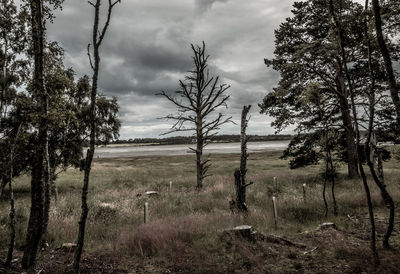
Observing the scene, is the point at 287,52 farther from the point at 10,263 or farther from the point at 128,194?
the point at 10,263

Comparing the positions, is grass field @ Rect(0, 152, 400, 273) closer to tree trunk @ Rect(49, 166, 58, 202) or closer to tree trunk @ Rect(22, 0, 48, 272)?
tree trunk @ Rect(22, 0, 48, 272)

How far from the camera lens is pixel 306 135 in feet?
55.9

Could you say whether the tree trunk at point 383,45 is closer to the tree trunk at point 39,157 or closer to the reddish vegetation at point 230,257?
the reddish vegetation at point 230,257

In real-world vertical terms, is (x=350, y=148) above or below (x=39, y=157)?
below

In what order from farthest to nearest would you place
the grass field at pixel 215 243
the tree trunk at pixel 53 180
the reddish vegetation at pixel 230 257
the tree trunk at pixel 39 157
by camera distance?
the tree trunk at pixel 53 180
the grass field at pixel 215 243
the reddish vegetation at pixel 230 257
the tree trunk at pixel 39 157

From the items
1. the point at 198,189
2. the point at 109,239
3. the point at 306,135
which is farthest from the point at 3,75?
the point at 306,135

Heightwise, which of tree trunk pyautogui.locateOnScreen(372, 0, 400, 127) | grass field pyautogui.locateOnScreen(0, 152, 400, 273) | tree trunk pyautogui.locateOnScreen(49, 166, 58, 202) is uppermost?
tree trunk pyautogui.locateOnScreen(372, 0, 400, 127)

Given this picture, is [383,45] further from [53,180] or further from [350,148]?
[53,180]

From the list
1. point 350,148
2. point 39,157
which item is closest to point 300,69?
point 350,148

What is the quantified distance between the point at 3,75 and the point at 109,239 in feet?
19.9

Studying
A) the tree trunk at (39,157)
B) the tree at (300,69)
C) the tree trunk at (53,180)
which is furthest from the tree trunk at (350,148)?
the tree trunk at (53,180)

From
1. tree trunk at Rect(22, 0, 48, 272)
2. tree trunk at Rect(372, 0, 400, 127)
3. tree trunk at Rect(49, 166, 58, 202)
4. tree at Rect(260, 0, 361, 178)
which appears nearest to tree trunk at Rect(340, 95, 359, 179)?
tree at Rect(260, 0, 361, 178)

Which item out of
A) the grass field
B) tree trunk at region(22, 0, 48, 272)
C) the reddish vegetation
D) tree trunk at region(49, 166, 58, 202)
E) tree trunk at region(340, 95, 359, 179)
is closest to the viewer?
tree trunk at region(22, 0, 48, 272)

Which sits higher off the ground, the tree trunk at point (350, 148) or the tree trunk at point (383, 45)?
the tree trunk at point (383, 45)
